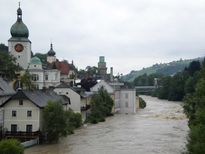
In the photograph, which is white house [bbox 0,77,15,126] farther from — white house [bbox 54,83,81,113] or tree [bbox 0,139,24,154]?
white house [bbox 54,83,81,113]

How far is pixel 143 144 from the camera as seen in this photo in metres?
45.5

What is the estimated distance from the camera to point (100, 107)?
251 ft

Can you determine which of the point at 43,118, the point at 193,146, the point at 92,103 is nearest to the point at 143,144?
the point at 43,118

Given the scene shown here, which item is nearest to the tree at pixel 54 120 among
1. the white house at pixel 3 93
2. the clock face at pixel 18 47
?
the white house at pixel 3 93

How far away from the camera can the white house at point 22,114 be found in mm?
47406

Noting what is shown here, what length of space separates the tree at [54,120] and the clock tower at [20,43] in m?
39.1

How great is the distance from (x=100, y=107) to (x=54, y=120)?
30079 millimetres

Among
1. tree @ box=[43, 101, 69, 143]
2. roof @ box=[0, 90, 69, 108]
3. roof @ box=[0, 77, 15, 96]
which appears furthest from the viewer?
roof @ box=[0, 77, 15, 96]

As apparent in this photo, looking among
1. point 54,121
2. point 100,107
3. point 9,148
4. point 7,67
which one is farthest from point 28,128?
point 100,107

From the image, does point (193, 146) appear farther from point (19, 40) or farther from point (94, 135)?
point (19, 40)

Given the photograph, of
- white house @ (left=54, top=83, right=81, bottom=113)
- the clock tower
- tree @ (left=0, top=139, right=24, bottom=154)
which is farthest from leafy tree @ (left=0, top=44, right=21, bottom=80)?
tree @ (left=0, top=139, right=24, bottom=154)

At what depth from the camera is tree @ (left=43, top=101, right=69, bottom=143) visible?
46344 mm

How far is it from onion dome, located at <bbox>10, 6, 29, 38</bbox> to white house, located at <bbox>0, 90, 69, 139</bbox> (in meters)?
36.4

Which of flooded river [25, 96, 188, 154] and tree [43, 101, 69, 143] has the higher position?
tree [43, 101, 69, 143]
